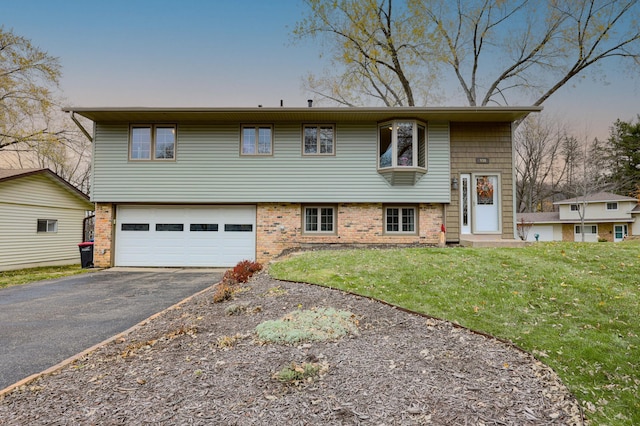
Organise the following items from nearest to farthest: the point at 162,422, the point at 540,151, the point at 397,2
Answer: the point at 162,422, the point at 397,2, the point at 540,151

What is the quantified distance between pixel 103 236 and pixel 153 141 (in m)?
3.63

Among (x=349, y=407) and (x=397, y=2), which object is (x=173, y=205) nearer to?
(x=349, y=407)

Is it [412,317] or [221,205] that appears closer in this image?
[412,317]

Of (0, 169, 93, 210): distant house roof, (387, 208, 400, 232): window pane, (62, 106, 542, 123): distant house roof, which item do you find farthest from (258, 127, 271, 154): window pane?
(0, 169, 93, 210): distant house roof

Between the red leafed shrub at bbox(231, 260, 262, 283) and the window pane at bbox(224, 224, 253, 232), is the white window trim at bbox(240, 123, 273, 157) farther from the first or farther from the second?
the red leafed shrub at bbox(231, 260, 262, 283)

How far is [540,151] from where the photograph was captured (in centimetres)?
2712

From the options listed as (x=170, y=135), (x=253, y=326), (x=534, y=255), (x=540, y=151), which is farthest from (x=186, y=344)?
(x=540, y=151)

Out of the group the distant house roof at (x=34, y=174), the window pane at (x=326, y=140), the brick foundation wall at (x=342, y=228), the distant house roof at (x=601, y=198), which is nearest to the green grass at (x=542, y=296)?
the brick foundation wall at (x=342, y=228)

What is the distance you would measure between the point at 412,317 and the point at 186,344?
104 inches

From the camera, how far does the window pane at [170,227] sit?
1165 centimetres

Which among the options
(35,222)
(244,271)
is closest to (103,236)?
A: (35,222)

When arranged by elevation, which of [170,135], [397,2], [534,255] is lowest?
[534,255]

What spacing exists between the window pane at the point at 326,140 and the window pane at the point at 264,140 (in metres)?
1.79

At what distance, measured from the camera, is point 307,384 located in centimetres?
265
